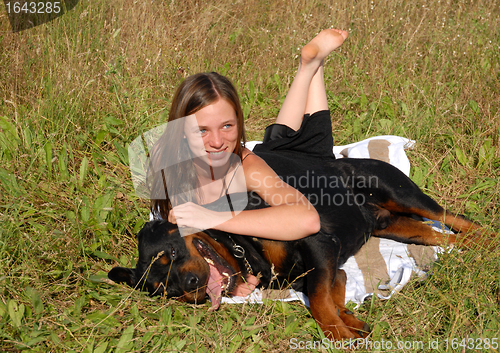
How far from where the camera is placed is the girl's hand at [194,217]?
2.26 meters

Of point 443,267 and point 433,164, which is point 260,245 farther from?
point 433,164

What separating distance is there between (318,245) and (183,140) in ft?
3.56

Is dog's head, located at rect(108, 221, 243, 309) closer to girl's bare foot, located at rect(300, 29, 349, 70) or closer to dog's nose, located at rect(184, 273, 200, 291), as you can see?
dog's nose, located at rect(184, 273, 200, 291)

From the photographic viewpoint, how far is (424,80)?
170 inches

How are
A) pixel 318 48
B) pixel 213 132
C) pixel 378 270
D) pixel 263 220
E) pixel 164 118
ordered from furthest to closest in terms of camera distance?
pixel 164 118
pixel 318 48
pixel 378 270
pixel 213 132
pixel 263 220

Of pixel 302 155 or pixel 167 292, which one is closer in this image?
pixel 167 292

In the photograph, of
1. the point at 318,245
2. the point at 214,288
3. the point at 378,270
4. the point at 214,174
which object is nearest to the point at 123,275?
the point at 214,288

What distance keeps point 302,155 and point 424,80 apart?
76.5 inches

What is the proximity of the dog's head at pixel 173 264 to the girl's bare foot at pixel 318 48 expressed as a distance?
176cm

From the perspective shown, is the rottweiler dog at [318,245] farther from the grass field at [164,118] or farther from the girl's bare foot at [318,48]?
the girl's bare foot at [318,48]

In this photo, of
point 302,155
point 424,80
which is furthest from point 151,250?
point 424,80

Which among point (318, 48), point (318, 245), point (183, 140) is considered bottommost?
point (318, 245)

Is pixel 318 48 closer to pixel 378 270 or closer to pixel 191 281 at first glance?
pixel 378 270

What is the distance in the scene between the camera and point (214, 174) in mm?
2770
